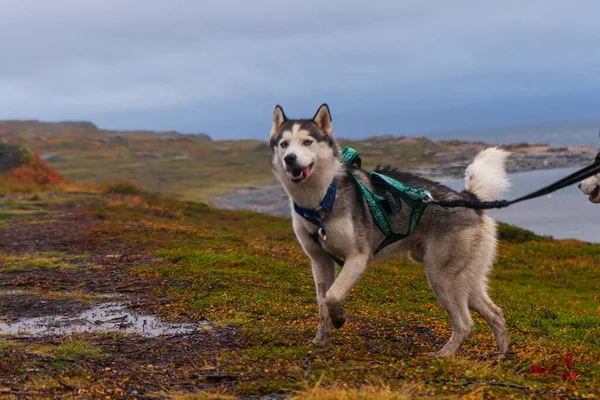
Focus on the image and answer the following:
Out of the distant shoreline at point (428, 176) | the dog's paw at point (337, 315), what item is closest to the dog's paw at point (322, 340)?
the dog's paw at point (337, 315)

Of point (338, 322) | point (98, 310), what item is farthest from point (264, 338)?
point (98, 310)

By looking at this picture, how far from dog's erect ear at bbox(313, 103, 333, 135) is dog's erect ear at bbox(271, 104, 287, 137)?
49 centimetres

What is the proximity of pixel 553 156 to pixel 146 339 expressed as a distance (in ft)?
268

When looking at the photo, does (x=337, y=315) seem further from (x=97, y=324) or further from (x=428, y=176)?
(x=428, y=176)

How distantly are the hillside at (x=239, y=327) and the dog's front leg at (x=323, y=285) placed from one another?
0.22 metres

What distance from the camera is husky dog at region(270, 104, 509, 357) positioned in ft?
25.5

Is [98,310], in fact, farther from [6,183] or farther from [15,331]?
[6,183]

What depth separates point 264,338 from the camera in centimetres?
851

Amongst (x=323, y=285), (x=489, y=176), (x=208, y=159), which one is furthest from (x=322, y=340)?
(x=208, y=159)

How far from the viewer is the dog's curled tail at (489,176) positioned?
335 inches

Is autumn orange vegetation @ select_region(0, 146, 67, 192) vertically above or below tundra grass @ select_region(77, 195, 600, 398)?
above

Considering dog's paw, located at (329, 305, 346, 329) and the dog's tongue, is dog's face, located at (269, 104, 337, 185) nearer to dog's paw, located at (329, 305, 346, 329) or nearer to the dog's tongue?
the dog's tongue

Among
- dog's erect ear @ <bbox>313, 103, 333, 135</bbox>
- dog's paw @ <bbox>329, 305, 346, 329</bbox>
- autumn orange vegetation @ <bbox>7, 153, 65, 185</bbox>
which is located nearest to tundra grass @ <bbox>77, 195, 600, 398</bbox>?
dog's paw @ <bbox>329, 305, 346, 329</bbox>

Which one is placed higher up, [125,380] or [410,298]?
[125,380]
